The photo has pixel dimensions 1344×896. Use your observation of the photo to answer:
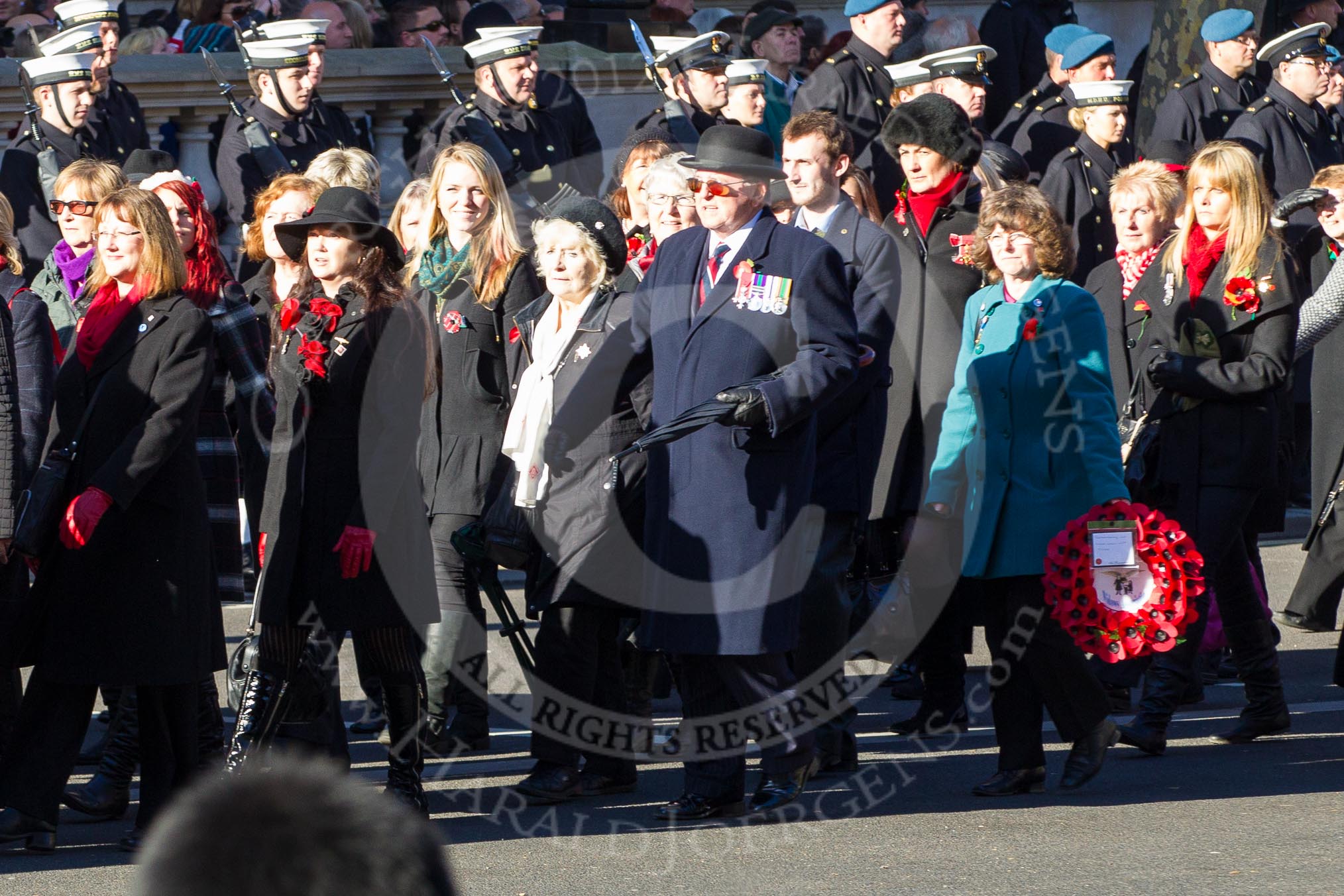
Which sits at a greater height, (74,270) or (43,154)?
(43,154)

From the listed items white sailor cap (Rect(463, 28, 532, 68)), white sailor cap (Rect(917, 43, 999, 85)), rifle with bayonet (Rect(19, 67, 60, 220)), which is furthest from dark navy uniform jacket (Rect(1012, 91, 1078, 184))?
rifle with bayonet (Rect(19, 67, 60, 220))

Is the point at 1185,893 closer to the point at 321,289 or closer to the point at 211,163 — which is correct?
the point at 321,289

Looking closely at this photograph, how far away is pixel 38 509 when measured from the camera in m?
5.54

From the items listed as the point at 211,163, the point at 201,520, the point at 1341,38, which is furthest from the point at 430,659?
the point at 1341,38

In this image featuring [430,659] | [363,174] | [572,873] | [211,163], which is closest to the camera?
[572,873]

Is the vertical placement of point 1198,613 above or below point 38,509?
below

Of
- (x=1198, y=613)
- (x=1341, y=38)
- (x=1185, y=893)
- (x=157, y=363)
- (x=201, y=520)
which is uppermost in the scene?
(x=1341, y=38)

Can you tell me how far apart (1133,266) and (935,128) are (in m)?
1.12

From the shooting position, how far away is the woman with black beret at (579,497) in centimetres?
620

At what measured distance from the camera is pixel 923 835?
5.63 meters

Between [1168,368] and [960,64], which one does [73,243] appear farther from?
[960,64]

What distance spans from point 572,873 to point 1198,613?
94.0 inches

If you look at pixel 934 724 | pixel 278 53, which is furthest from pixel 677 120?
pixel 934 724

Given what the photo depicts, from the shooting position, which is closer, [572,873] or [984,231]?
[572,873]
